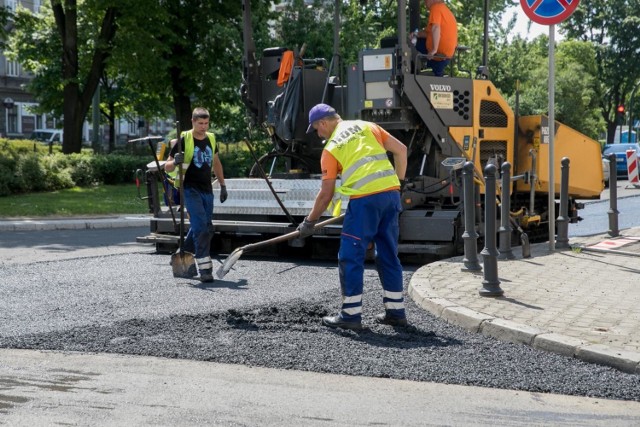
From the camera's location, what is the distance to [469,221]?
27.8 feet

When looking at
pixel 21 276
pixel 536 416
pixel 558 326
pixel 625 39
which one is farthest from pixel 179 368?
pixel 625 39

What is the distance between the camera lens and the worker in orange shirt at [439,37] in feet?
34.4

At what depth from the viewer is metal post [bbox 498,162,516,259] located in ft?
29.6

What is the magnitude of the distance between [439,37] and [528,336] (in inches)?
210

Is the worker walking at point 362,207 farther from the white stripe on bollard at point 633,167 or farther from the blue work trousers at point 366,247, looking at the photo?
the white stripe on bollard at point 633,167

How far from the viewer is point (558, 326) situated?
6328 millimetres

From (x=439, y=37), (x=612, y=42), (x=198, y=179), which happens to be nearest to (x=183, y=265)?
(x=198, y=179)

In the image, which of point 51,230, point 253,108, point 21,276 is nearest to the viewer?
point 21,276

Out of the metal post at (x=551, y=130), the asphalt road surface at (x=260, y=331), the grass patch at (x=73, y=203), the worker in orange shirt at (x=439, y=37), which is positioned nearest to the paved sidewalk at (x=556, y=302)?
the asphalt road surface at (x=260, y=331)

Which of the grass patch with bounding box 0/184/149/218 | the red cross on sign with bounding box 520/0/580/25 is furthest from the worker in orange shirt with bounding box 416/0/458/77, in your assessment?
the grass patch with bounding box 0/184/149/218

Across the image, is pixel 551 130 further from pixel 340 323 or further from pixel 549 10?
pixel 340 323

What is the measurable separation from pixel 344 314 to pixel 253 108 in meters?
5.91

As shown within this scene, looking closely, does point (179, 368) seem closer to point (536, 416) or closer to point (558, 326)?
point (536, 416)

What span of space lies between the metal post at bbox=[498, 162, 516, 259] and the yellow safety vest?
2.50 metres
